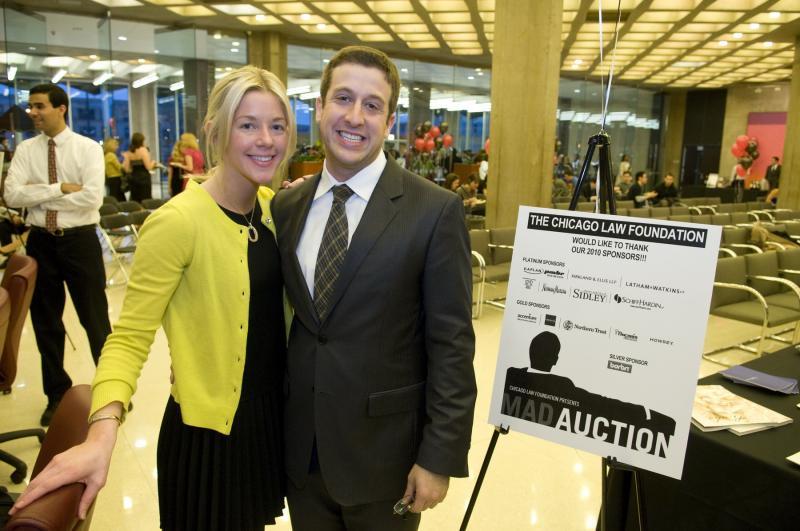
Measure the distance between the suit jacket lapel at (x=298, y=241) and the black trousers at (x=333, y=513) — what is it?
1.48 feet

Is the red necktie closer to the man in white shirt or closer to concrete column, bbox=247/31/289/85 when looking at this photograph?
the man in white shirt

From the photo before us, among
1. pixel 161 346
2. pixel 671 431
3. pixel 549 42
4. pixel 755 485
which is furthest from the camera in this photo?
pixel 549 42

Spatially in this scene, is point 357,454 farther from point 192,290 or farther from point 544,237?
point 544,237

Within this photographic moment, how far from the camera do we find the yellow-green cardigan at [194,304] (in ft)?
4.36

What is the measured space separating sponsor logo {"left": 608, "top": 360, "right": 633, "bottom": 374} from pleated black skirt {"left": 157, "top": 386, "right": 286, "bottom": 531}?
39.7 inches

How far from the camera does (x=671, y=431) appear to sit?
1.67m

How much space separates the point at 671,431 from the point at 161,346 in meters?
4.42

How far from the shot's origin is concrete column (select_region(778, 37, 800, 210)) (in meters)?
13.3

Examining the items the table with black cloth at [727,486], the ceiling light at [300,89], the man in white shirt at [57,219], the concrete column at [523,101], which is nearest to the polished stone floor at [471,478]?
the man in white shirt at [57,219]

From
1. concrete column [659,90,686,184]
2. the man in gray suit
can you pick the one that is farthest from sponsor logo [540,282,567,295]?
concrete column [659,90,686,184]

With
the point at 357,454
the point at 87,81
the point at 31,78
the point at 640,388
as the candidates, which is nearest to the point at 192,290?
the point at 357,454

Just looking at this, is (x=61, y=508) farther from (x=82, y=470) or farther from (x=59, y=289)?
(x=59, y=289)

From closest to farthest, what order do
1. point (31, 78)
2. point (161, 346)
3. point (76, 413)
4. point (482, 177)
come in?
point (76, 413)
point (161, 346)
point (31, 78)
point (482, 177)

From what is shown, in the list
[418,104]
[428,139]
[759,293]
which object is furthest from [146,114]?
[759,293]
